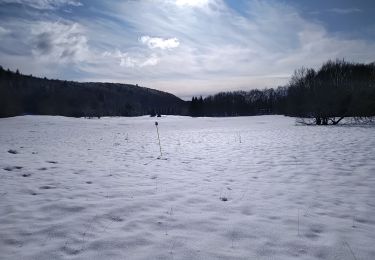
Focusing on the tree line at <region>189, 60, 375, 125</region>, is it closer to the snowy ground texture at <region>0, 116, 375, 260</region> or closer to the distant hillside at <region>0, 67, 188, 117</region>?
the snowy ground texture at <region>0, 116, 375, 260</region>

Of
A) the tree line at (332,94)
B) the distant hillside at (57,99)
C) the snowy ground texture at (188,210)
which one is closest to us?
the snowy ground texture at (188,210)

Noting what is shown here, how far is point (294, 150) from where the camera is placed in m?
12.4

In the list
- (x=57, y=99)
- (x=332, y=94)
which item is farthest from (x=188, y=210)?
(x=57, y=99)

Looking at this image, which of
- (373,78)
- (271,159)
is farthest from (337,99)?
(271,159)

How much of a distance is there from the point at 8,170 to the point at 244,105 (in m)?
120

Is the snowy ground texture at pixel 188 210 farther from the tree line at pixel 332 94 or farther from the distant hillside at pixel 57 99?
the distant hillside at pixel 57 99

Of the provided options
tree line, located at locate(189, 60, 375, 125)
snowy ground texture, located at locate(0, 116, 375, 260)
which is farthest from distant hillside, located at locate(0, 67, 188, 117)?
snowy ground texture, located at locate(0, 116, 375, 260)

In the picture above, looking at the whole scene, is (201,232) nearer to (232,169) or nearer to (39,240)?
(39,240)

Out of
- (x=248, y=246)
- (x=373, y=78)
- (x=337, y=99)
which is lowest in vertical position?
(x=248, y=246)


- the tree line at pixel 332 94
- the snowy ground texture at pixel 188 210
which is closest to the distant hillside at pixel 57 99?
the tree line at pixel 332 94

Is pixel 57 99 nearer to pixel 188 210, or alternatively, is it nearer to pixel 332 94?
pixel 332 94

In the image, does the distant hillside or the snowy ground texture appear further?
the distant hillside

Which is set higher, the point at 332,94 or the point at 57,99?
the point at 57,99

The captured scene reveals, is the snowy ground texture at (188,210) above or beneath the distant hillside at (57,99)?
beneath
